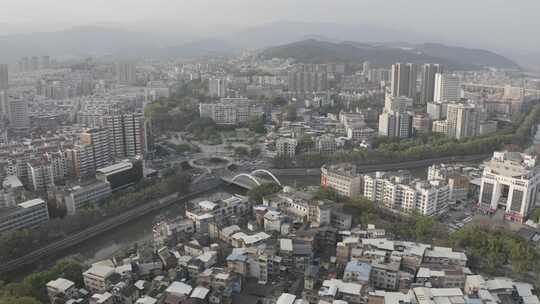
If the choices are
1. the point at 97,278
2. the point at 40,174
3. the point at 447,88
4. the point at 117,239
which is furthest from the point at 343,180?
the point at 447,88

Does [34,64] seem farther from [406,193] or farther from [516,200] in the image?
[516,200]

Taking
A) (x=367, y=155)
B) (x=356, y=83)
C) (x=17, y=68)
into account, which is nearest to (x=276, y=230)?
(x=367, y=155)

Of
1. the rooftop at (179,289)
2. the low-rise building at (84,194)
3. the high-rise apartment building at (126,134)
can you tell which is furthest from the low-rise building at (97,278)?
the high-rise apartment building at (126,134)

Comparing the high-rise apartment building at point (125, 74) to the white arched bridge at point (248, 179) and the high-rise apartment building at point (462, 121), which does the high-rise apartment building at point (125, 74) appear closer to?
the high-rise apartment building at point (462, 121)

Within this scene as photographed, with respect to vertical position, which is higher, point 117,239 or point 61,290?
point 61,290

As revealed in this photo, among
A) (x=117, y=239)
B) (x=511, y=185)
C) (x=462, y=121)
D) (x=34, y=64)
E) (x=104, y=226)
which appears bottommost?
(x=117, y=239)

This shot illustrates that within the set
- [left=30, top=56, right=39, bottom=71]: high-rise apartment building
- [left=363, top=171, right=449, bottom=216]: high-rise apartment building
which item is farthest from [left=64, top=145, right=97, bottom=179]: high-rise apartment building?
[left=30, top=56, right=39, bottom=71]: high-rise apartment building

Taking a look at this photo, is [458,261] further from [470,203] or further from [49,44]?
[49,44]
